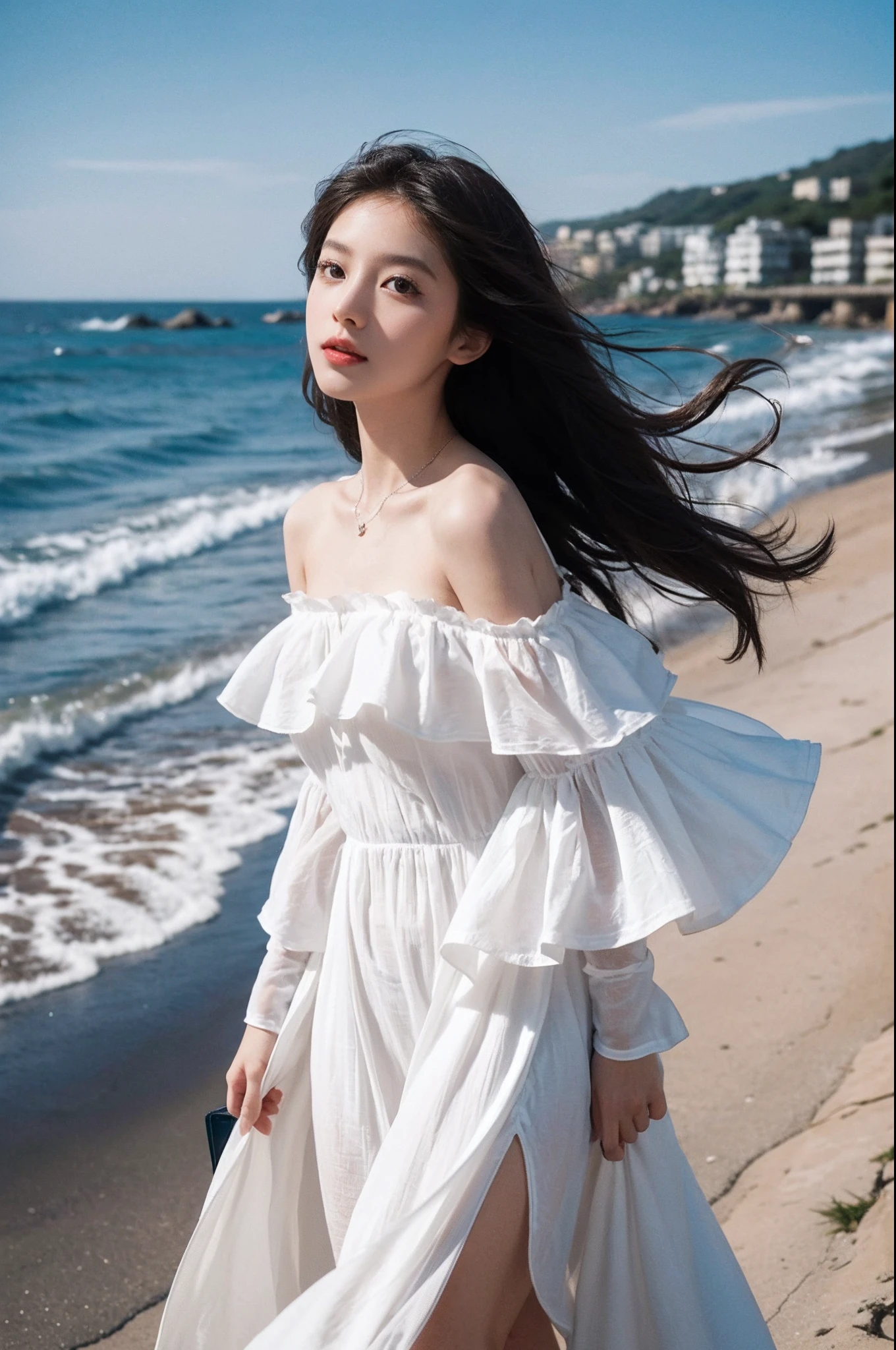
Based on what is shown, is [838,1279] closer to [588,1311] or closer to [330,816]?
[588,1311]

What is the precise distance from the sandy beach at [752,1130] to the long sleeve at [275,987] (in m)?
0.94

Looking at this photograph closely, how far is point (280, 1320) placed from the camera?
54.1 inches

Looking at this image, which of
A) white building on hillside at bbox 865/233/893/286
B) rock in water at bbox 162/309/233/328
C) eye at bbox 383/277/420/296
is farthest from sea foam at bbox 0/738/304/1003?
white building on hillside at bbox 865/233/893/286

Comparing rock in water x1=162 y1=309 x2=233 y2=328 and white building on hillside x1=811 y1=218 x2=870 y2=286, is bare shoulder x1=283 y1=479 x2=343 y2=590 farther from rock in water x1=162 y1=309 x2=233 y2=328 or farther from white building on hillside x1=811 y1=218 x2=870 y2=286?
white building on hillside x1=811 y1=218 x2=870 y2=286

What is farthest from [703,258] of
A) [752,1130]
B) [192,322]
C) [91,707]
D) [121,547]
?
[752,1130]

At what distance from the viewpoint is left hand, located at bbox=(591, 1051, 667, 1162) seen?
1.57 m

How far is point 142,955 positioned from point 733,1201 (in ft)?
6.39

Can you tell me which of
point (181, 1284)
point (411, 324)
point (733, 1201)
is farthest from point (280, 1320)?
point (733, 1201)

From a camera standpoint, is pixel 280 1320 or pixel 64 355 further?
pixel 64 355

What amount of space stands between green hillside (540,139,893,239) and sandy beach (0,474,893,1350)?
1868 inches

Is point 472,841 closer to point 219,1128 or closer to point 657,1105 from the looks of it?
point 657,1105

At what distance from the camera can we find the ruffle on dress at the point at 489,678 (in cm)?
149

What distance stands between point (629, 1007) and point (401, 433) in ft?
2.60

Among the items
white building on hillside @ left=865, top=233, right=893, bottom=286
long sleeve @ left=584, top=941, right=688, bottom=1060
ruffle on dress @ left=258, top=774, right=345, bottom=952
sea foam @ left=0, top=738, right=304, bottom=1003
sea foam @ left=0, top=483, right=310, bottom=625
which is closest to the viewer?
long sleeve @ left=584, top=941, right=688, bottom=1060
